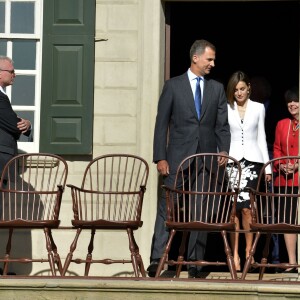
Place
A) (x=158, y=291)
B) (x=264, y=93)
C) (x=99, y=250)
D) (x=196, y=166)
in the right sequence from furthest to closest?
(x=264, y=93)
(x=99, y=250)
(x=196, y=166)
(x=158, y=291)

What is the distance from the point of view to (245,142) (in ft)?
37.2

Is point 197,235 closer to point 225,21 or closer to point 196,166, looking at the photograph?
point 196,166

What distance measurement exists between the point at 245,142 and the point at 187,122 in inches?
24.8

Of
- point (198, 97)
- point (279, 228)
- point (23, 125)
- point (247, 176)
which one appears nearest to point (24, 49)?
point (23, 125)

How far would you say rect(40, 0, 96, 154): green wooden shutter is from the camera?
37.3ft

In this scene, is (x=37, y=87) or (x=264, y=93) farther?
(x=264, y=93)

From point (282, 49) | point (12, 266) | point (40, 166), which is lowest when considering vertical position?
point (12, 266)

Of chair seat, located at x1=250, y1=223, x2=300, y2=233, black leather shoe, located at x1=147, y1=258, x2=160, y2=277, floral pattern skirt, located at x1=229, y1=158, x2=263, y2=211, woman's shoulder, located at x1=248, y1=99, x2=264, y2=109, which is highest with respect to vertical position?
woman's shoulder, located at x1=248, y1=99, x2=264, y2=109

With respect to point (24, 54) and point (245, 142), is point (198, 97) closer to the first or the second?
point (245, 142)

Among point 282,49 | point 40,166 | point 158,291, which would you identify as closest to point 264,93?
point 282,49

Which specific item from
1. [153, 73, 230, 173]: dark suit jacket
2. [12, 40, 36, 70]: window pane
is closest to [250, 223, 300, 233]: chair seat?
[153, 73, 230, 173]: dark suit jacket

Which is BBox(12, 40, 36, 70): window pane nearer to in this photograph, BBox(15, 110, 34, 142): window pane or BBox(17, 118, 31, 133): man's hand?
BBox(15, 110, 34, 142): window pane

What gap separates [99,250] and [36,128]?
1041 mm

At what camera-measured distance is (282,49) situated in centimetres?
1366
